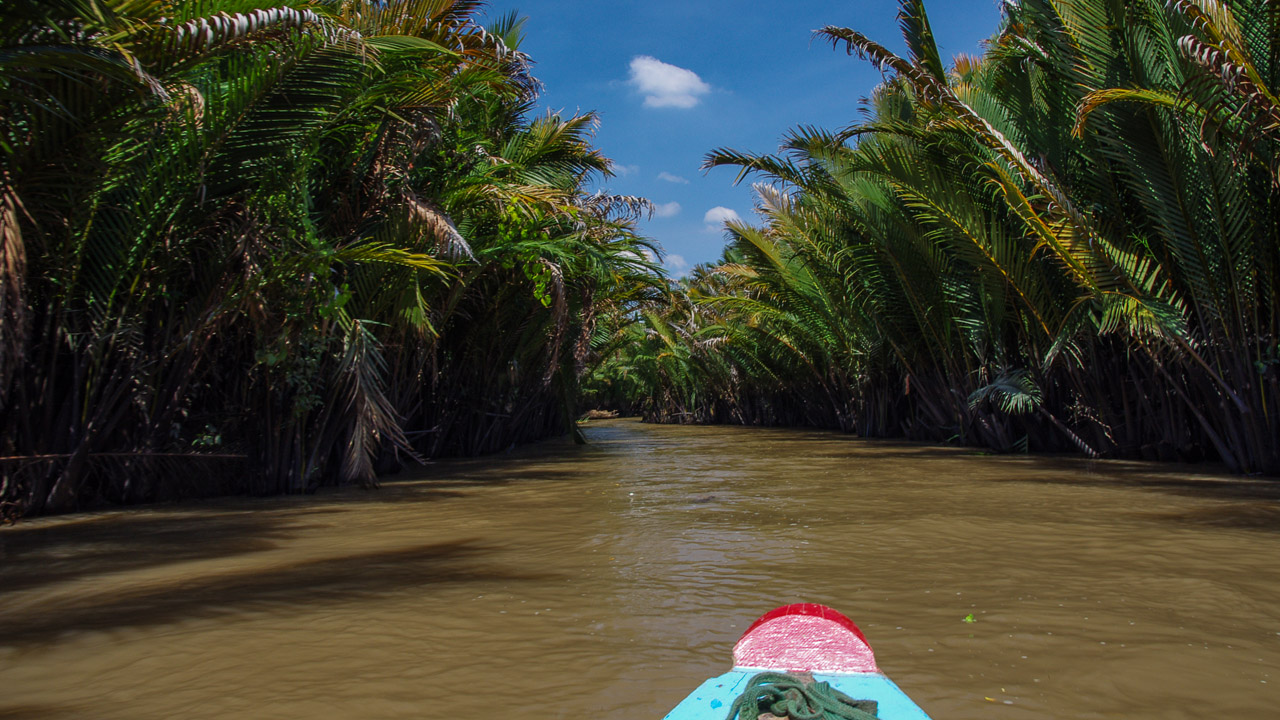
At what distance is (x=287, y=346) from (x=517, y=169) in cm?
353

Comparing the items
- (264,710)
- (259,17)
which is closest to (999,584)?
(264,710)

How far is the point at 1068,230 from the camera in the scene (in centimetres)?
758

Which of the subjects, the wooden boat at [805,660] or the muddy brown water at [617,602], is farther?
the muddy brown water at [617,602]

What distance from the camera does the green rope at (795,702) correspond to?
53.4 inches

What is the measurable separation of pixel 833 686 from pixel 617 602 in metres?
1.55

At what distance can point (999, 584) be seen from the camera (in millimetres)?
3227

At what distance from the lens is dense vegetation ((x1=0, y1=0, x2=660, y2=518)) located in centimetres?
485

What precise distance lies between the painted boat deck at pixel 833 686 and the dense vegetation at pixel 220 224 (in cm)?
417

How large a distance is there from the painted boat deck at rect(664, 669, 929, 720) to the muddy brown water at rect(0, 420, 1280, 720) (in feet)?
1.54

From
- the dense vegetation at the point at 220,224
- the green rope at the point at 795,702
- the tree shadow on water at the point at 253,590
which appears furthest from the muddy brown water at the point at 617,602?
the dense vegetation at the point at 220,224

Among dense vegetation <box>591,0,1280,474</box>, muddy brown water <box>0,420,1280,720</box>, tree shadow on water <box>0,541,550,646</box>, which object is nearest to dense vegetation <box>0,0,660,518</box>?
muddy brown water <box>0,420,1280,720</box>

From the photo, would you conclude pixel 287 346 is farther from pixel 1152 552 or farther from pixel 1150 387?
pixel 1150 387

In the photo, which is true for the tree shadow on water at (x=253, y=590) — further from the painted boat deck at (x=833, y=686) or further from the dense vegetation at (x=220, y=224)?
the dense vegetation at (x=220, y=224)

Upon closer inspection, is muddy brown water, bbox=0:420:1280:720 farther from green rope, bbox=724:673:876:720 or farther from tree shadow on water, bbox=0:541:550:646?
green rope, bbox=724:673:876:720
